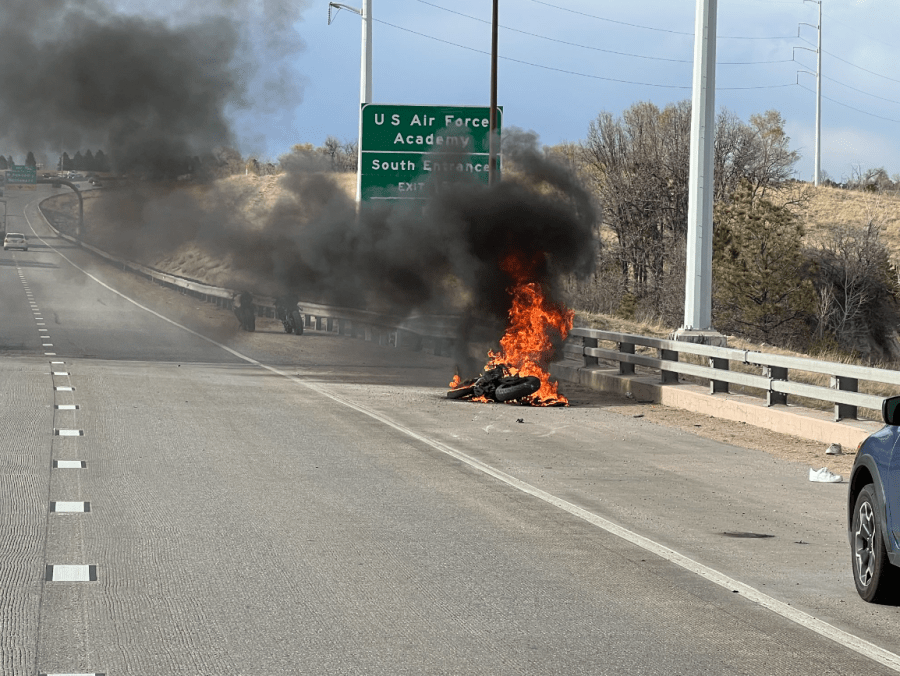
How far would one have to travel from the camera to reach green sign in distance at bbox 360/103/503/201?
Result: 27.1 m

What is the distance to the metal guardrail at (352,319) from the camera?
26013mm

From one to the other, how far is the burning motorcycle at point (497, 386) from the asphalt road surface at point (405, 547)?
3.60 ft

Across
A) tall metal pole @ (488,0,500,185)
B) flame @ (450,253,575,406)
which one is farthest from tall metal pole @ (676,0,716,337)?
tall metal pole @ (488,0,500,185)

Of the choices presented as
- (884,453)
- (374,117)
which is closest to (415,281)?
(374,117)

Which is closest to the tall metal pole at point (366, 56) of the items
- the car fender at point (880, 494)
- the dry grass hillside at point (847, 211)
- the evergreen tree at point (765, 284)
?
the evergreen tree at point (765, 284)

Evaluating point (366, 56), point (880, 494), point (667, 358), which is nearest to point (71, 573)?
point (880, 494)

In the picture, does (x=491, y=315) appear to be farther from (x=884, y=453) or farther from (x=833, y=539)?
(x=884, y=453)

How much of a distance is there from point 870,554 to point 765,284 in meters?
42.1

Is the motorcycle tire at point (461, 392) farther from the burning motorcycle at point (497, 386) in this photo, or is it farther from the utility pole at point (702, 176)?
the utility pole at point (702, 176)

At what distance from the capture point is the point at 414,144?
89.4 feet

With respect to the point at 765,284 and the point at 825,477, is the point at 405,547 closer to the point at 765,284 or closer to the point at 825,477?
the point at 825,477

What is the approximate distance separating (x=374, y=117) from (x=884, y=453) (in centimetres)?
2178

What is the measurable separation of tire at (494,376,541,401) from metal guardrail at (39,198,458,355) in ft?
11.1

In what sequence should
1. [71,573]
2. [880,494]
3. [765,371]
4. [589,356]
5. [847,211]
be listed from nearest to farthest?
[880,494] < [71,573] < [765,371] < [589,356] < [847,211]
